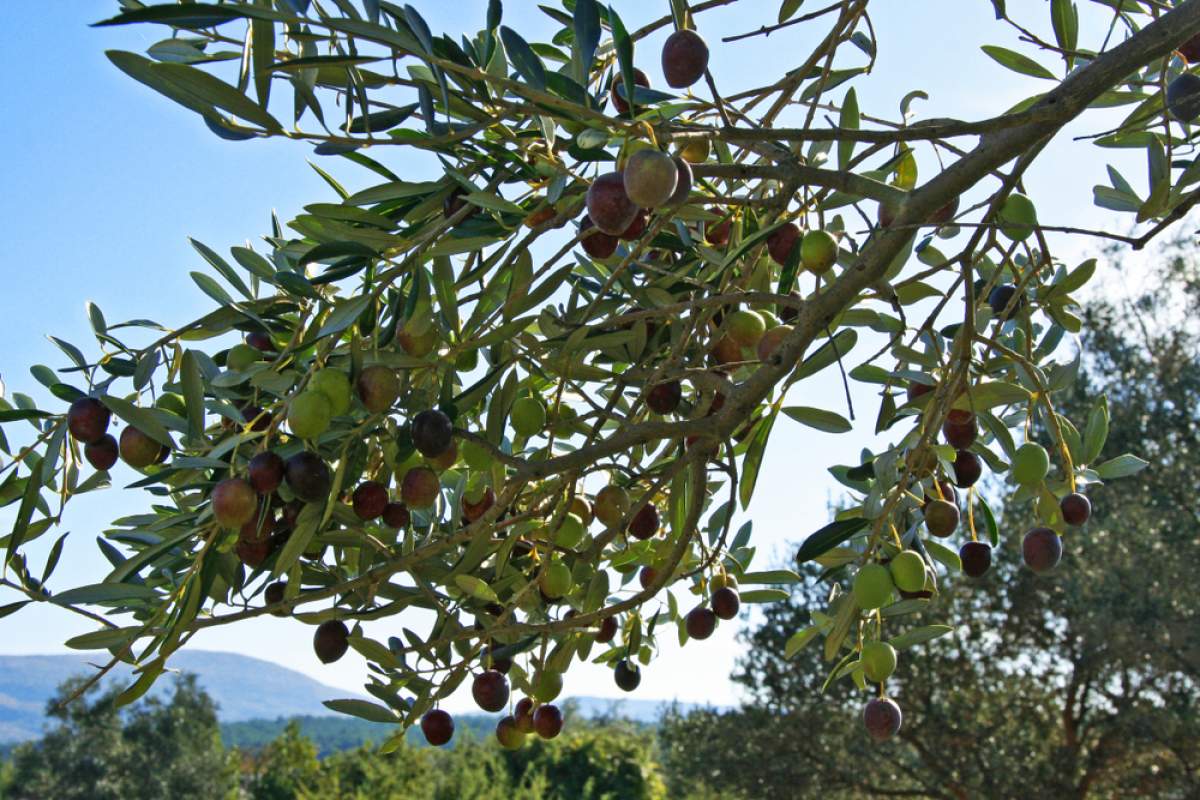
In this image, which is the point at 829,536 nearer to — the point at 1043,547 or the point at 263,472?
the point at 1043,547

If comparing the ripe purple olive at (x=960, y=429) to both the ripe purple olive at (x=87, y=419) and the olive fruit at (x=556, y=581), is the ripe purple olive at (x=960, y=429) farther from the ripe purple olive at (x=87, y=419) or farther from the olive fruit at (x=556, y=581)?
the ripe purple olive at (x=87, y=419)

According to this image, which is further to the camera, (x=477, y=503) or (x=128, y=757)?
(x=128, y=757)

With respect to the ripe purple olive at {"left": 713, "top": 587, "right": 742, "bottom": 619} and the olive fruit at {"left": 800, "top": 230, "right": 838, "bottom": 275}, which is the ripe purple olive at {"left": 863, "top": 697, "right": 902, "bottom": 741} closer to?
the ripe purple olive at {"left": 713, "top": 587, "right": 742, "bottom": 619}

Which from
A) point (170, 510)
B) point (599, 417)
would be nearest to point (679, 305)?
point (599, 417)

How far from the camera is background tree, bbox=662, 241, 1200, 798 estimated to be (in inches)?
492

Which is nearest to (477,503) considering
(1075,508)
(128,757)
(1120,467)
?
(1075,508)

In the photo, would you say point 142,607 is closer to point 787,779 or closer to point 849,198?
point 849,198

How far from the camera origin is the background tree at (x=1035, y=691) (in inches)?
492

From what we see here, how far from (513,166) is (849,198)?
1.77 feet

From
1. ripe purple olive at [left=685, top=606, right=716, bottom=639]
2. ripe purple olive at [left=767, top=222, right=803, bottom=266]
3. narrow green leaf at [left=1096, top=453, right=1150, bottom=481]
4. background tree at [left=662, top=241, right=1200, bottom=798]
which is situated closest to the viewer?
ripe purple olive at [left=767, top=222, right=803, bottom=266]

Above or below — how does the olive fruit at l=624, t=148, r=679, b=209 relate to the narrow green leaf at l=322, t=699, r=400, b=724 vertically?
above

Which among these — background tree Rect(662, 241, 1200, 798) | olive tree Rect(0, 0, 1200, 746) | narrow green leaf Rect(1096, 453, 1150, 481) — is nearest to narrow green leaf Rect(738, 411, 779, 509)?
olive tree Rect(0, 0, 1200, 746)

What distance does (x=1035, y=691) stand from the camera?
14.3 meters

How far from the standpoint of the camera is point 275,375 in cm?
153
